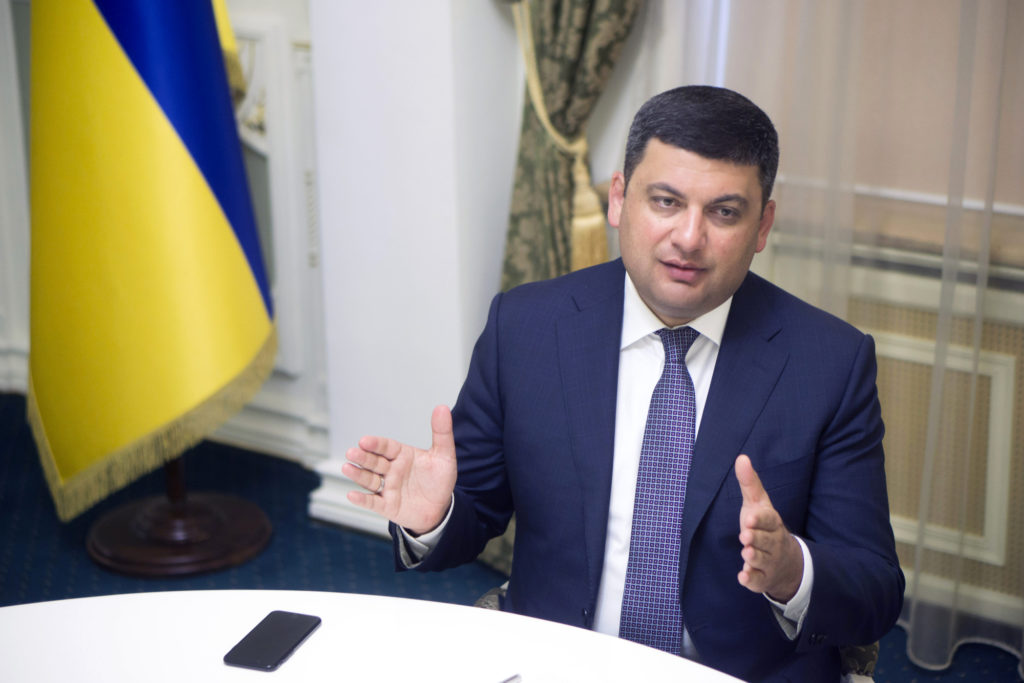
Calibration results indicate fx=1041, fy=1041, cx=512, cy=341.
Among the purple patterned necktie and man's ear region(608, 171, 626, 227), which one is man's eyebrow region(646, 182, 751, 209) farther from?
the purple patterned necktie

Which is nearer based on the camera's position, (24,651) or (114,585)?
(24,651)

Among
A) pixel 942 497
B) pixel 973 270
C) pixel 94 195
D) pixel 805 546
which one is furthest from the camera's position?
pixel 94 195

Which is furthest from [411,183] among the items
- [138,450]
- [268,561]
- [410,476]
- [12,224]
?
[12,224]

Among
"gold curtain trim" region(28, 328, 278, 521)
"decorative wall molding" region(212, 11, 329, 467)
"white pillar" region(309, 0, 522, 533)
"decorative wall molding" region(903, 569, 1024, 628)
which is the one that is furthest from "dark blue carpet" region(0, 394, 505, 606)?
"decorative wall molding" region(903, 569, 1024, 628)

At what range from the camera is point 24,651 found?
126cm

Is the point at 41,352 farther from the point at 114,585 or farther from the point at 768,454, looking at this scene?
the point at 768,454

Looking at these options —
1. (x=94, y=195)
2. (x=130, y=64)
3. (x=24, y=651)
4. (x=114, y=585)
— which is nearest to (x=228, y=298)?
(x=94, y=195)

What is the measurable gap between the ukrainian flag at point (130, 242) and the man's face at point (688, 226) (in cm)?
160

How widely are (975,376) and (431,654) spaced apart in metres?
1.66

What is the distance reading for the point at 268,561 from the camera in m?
3.14

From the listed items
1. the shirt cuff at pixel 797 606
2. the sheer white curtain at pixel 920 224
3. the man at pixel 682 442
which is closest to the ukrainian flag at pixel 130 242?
the sheer white curtain at pixel 920 224

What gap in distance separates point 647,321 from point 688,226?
0.20 m

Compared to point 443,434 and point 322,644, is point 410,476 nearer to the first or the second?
point 443,434

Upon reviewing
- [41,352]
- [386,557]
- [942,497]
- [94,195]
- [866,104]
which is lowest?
[386,557]
